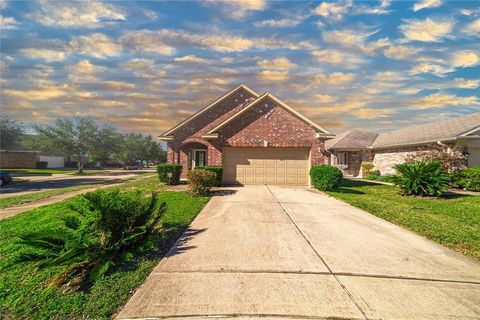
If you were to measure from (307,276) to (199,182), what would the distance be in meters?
7.83

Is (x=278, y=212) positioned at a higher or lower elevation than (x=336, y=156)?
lower

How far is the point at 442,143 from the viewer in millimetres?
15992

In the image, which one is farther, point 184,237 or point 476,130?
point 476,130

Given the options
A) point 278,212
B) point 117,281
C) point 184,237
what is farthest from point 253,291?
point 278,212

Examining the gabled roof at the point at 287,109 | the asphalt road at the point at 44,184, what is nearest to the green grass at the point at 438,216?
the gabled roof at the point at 287,109

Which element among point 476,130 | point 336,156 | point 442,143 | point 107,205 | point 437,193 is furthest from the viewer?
point 336,156

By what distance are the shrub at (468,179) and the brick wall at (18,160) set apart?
198 feet

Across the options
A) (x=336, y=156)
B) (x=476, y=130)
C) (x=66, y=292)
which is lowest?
(x=66, y=292)

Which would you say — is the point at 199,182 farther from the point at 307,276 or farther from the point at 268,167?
the point at 307,276

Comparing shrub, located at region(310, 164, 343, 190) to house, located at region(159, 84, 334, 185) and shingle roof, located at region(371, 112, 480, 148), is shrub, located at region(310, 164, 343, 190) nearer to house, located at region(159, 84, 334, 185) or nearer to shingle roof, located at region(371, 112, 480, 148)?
house, located at region(159, 84, 334, 185)

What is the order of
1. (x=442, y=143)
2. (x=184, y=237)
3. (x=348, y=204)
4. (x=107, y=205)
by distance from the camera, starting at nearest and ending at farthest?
(x=107, y=205) → (x=184, y=237) → (x=348, y=204) → (x=442, y=143)

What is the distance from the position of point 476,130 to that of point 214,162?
1696 cm

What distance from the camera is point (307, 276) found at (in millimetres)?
3887

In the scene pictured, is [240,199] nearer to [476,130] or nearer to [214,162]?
[214,162]
